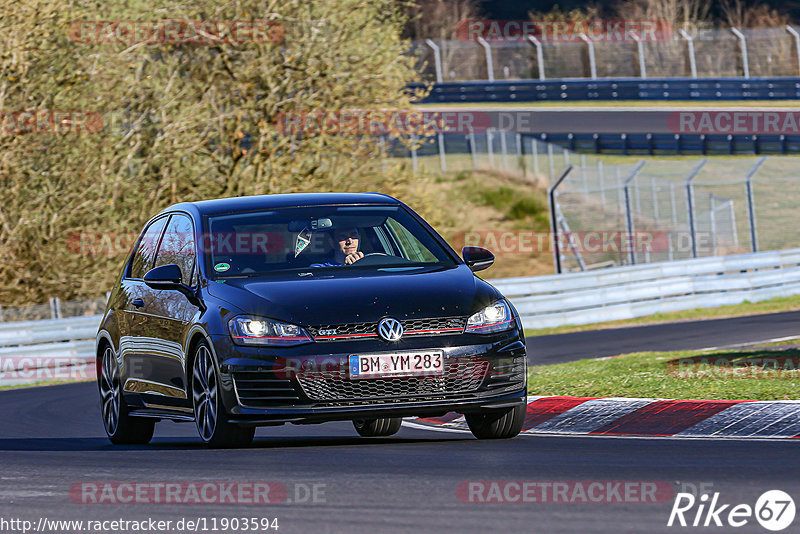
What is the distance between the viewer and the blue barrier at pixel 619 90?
2008 inches

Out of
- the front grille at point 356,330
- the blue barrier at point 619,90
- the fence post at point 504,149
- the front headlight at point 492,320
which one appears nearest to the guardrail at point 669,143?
the fence post at point 504,149

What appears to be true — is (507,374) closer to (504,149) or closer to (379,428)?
(379,428)

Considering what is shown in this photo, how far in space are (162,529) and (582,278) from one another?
19.5m

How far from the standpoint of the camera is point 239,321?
28.0ft

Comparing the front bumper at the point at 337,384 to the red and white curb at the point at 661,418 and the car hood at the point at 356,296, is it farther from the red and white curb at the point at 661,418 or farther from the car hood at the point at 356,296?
the red and white curb at the point at 661,418

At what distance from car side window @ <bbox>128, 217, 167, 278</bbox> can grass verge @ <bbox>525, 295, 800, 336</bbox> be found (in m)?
14.0

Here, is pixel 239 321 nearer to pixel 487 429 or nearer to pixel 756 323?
pixel 487 429

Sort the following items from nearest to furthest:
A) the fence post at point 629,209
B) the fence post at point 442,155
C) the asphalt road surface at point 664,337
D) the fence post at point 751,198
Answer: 1. the asphalt road surface at point 664,337
2. the fence post at point 751,198
3. the fence post at point 629,209
4. the fence post at point 442,155

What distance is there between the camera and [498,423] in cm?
924

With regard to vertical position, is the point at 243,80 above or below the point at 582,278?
above

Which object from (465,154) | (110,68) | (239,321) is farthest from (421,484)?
(465,154)

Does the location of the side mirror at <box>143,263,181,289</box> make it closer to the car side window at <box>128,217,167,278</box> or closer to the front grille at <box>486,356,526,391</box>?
the car side window at <box>128,217,167,278</box>

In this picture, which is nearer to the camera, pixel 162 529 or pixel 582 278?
pixel 162 529

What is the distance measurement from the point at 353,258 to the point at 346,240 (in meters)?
0.16
